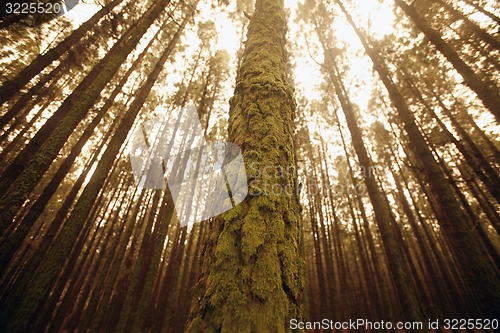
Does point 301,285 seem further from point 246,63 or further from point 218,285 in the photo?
point 246,63

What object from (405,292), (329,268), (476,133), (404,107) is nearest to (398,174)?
(476,133)

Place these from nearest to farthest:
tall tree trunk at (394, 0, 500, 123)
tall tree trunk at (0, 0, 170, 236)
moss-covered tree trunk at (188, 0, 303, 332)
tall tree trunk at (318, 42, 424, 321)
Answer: moss-covered tree trunk at (188, 0, 303, 332) < tall tree trunk at (0, 0, 170, 236) < tall tree trunk at (318, 42, 424, 321) < tall tree trunk at (394, 0, 500, 123)

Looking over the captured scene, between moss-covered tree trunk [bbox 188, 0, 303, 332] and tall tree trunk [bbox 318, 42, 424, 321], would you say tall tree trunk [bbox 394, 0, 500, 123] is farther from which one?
moss-covered tree trunk [bbox 188, 0, 303, 332]

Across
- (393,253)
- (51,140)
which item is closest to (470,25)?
(393,253)

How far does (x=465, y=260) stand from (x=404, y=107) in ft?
9.26

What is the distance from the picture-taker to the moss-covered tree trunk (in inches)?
33.6

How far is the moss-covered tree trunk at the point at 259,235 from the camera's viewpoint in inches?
33.6

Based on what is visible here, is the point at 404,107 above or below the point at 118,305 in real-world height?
above

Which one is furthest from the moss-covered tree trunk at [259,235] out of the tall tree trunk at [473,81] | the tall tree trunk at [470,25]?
the tall tree trunk at [470,25]

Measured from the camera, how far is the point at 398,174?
15711mm

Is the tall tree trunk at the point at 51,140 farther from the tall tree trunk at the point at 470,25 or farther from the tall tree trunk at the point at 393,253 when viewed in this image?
the tall tree trunk at the point at 470,25

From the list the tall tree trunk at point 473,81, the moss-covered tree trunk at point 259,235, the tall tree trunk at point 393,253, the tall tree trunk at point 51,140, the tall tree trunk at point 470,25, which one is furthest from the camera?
the tall tree trunk at point 470,25

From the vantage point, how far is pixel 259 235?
1067mm

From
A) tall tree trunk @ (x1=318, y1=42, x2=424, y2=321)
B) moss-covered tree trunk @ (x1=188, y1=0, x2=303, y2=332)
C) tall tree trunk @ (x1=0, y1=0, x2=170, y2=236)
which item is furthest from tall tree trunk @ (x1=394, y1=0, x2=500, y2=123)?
A: tall tree trunk @ (x1=0, y1=0, x2=170, y2=236)
